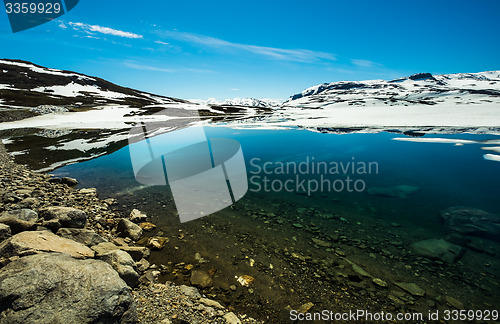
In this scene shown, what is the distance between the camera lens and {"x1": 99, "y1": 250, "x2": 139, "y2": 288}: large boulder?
5184 mm

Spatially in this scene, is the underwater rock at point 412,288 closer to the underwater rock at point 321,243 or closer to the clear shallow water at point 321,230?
the clear shallow water at point 321,230

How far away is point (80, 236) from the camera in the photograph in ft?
21.0

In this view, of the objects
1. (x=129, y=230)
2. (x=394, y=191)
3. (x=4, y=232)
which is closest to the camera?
(x=4, y=232)

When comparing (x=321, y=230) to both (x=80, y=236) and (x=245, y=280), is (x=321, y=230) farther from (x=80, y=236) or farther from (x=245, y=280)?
(x=80, y=236)

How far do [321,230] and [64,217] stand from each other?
876cm

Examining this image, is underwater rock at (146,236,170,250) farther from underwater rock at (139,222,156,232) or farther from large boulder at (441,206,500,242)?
large boulder at (441,206,500,242)

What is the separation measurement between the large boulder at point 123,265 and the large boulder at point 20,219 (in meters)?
2.39

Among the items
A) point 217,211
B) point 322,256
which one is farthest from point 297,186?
point 322,256

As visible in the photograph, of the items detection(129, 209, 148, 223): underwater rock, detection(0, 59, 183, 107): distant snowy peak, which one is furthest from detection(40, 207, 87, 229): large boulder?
detection(0, 59, 183, 107): distant snowy peak

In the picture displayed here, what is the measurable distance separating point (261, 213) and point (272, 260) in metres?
3.06

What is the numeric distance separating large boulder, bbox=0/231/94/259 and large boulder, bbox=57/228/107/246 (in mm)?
926

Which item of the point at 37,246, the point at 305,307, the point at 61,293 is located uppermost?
the point at 37,246

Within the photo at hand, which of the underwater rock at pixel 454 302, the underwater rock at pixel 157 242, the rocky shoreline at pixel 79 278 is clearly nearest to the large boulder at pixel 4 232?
the rocky shoreline at pixel 79 278

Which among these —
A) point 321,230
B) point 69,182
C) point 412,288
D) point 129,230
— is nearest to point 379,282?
point 412,288
